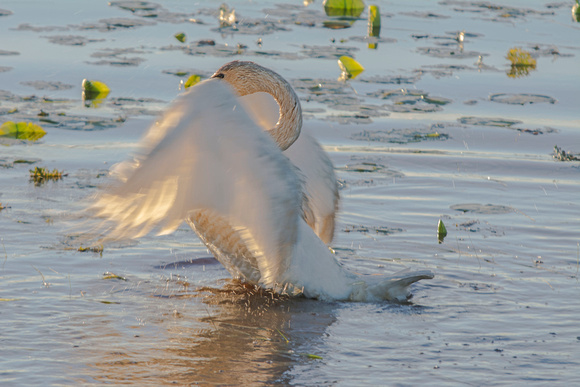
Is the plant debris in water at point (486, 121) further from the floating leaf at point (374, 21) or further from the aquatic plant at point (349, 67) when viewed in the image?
the floating leaf at point (374, 21)

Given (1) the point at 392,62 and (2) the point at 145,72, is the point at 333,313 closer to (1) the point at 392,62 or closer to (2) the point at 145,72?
(2) the point at 145,72

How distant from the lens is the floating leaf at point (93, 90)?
9.27 m

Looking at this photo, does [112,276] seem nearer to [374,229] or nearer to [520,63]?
[374,229]

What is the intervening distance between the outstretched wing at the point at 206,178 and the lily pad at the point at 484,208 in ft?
9.81

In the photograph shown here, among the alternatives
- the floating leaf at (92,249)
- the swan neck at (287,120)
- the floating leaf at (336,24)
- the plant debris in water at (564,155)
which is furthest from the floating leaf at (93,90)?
the floating leaf at (336,24)

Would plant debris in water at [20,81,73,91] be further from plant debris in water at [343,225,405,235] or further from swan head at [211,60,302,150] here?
swan head at [211,60,302,150]

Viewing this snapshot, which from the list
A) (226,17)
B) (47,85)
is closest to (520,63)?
(226,17)

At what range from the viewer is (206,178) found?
4.07 metres

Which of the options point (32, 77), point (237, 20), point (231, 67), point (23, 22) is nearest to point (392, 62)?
point (237, 20)

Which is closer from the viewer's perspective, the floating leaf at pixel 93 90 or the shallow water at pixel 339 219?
the shallow water at pixel 339 219

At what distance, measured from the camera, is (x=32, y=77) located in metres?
9.89

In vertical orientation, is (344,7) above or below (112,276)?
above

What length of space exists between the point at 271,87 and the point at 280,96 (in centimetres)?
8

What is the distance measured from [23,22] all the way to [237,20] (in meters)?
3.22
